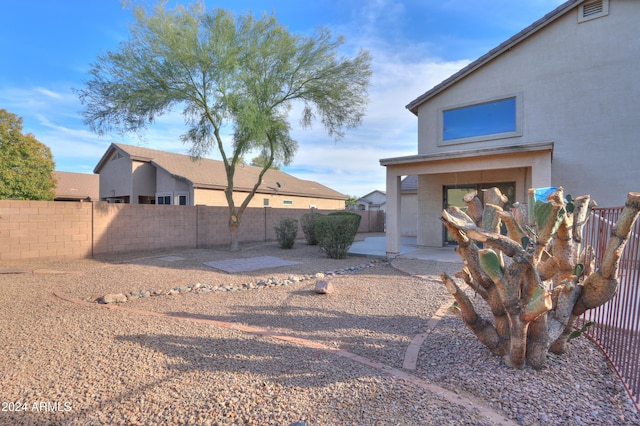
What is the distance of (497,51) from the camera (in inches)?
415

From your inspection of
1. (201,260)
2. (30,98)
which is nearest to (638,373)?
(201,260)

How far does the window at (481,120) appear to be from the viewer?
10586mm

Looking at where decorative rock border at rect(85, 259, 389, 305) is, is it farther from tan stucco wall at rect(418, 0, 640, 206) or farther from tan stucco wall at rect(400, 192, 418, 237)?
tan stucco wall at rect(400, 192, 418, 237)

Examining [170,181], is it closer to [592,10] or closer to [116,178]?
[116,178]

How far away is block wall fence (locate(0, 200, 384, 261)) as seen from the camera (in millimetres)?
9234

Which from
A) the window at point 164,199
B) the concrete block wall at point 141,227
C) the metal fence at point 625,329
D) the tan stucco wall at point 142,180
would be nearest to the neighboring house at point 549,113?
the metal fence at point 625,329

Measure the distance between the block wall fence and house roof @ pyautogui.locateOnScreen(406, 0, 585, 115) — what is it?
31.3 feet

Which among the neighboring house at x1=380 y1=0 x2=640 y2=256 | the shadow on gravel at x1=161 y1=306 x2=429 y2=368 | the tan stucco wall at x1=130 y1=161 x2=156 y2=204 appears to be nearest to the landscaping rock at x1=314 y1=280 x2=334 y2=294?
the shadow on gravel at x1=161 y1=306 x2=429 y2=368

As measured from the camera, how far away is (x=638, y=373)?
2.94 metres

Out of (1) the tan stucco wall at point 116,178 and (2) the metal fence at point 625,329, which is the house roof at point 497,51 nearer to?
(2) the metal fence at point 625,329

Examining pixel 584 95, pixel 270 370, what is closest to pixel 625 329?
pixel 270 370

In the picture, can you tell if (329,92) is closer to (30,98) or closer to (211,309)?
(211,309)

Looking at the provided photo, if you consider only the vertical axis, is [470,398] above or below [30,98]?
below

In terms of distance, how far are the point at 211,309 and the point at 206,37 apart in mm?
8988
